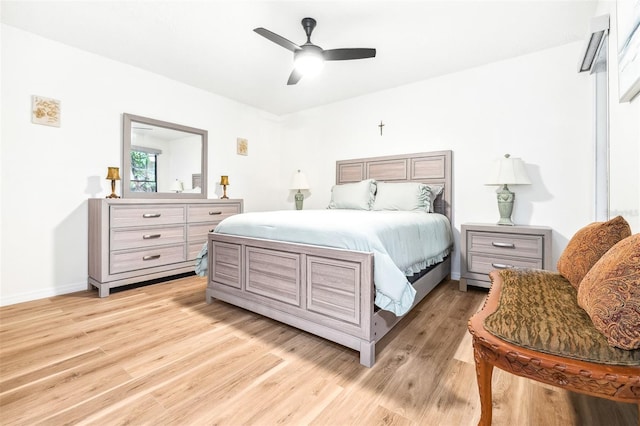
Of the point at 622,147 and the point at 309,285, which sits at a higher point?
the point at 622,147

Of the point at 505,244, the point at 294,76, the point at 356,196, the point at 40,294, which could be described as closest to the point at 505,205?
the point at 505,244

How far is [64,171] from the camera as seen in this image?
294 cm

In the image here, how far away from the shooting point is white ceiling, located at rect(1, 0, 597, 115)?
2326 mm

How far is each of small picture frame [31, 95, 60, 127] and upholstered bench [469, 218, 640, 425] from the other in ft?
12.7

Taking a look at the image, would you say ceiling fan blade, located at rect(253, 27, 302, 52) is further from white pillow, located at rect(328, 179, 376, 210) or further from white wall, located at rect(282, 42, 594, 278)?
white wall, located at rect(282, 42, 594, 278)

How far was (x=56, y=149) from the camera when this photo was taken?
2.88m

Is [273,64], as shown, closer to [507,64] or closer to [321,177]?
[321,177]

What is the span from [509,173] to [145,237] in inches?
149

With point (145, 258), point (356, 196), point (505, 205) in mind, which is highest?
point (356, 196)

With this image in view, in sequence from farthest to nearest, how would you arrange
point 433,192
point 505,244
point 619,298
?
1. point 433,192
2. point 505,244
3. point 619,298

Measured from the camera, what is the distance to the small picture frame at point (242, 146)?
182 inches

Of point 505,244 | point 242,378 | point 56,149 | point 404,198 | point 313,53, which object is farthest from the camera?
point 404,198

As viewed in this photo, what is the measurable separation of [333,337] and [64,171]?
3.13 m

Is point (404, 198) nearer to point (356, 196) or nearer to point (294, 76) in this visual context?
point (356, 196)
